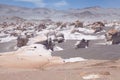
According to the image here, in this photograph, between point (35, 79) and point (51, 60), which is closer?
point (35, 79)

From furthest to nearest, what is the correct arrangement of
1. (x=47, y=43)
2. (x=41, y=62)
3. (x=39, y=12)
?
(x=39, y=12) → (x=47, y=43) → (x=41, y=62)

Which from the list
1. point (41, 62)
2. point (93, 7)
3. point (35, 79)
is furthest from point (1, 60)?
point (93, 7)

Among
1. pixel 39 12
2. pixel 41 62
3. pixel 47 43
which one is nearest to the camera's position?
pixel 41 62

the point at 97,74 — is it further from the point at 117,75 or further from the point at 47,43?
the point at 47,43

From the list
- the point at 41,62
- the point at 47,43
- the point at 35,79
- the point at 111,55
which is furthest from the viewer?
the point at 47,43

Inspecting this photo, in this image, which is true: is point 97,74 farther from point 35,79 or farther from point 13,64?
point 13,64

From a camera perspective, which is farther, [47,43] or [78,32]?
[78,32]

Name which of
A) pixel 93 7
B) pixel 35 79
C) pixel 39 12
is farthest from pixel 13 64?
pixel 93 7

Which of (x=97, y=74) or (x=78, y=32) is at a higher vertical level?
(x=97, y=74)

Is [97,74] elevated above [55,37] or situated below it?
above
